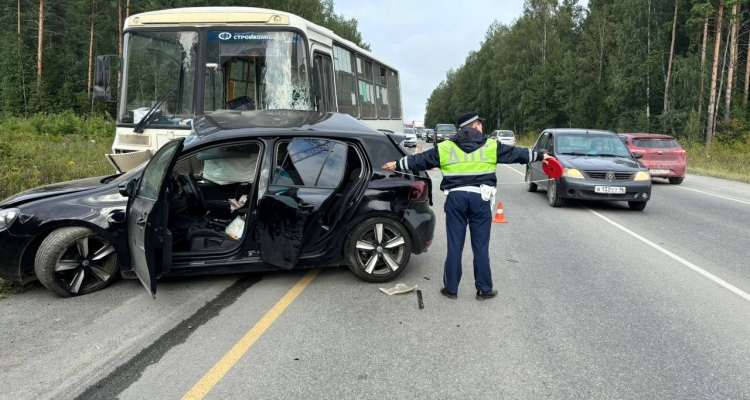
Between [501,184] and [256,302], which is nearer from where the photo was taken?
[256,302]

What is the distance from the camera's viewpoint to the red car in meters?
17.5

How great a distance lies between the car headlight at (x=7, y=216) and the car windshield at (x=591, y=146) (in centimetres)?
1014

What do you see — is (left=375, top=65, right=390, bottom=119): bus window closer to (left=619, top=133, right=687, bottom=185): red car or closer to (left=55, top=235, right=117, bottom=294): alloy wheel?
(left=619, top=133, right=687, bottom=185): red car

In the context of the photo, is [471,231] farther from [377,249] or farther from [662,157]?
[662,157]

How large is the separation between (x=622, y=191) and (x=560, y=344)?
7.61 m

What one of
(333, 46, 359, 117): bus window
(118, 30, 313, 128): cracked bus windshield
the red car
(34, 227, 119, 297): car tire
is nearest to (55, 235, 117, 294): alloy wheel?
(34, 227, 119, 297): car tire

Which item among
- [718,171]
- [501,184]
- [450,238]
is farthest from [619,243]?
[718,171]

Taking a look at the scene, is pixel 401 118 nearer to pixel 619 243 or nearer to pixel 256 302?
pixel 619 243

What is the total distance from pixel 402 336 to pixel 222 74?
5.76 m

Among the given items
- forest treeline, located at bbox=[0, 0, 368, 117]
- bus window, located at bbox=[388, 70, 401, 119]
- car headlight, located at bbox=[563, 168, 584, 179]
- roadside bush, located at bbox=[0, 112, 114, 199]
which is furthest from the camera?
forest treeline, located at bbox=[0, 0, 368, 117]

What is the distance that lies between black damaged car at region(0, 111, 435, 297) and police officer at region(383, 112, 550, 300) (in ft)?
1.95

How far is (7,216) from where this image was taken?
4.92m

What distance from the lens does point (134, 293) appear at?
521 centimetres

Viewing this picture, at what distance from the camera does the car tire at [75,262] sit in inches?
195
